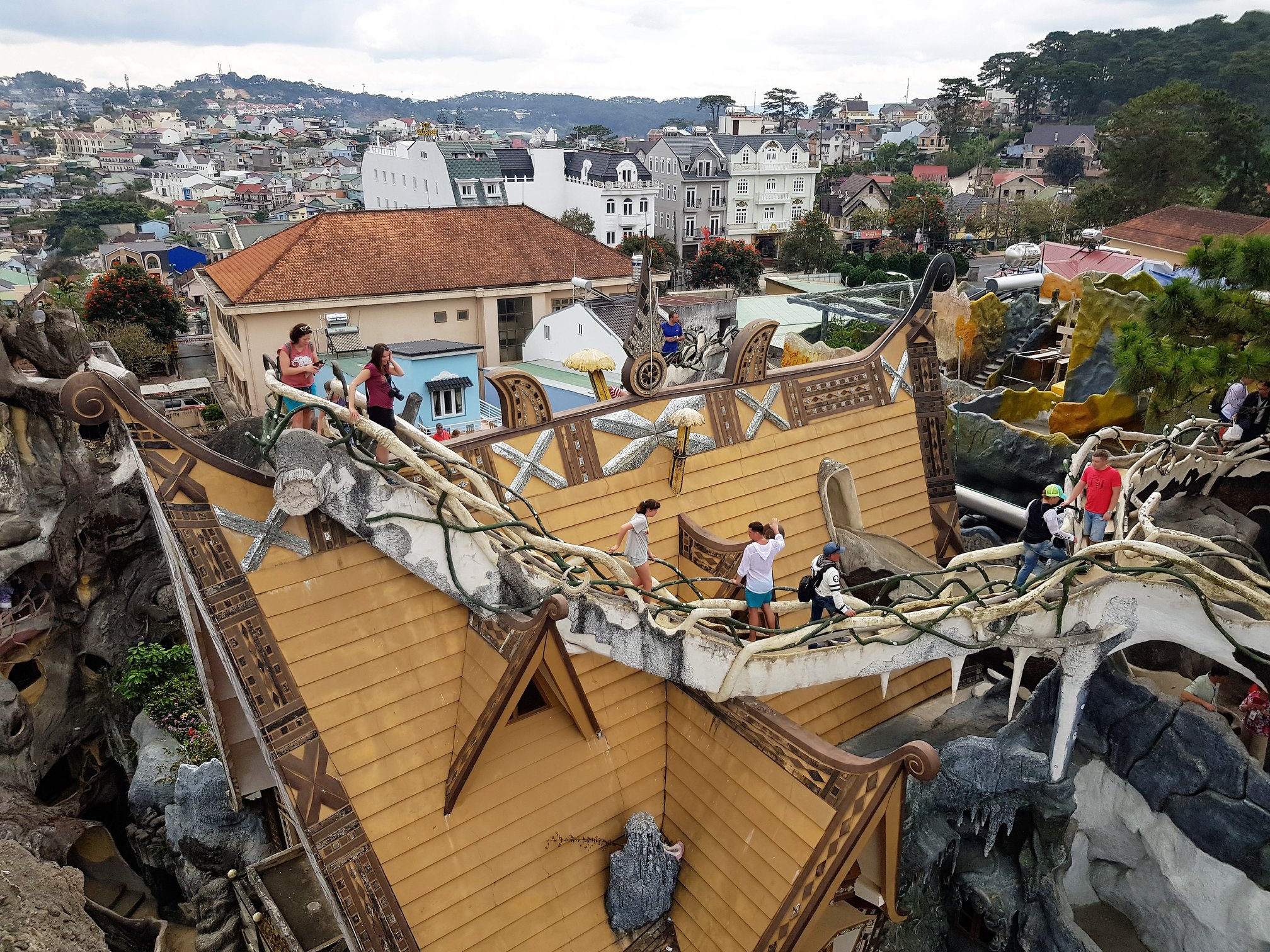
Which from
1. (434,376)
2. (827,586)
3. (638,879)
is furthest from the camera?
(434,376)

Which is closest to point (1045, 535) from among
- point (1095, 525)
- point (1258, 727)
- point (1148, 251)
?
point (1095, 525)

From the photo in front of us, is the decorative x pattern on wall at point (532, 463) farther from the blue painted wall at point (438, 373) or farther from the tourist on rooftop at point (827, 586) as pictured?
the blue painted wall at point (438, 373)

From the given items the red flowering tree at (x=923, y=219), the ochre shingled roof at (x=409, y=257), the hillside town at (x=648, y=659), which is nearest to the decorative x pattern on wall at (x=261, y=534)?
the hillside town at (x=648, y=659)

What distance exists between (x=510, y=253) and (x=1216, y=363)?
3114 cm

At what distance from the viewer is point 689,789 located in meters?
10.2

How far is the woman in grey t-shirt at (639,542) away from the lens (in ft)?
33.2

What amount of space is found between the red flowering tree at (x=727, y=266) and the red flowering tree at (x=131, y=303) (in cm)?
3508

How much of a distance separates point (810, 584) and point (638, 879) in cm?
389

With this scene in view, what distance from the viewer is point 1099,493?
38.6 feet


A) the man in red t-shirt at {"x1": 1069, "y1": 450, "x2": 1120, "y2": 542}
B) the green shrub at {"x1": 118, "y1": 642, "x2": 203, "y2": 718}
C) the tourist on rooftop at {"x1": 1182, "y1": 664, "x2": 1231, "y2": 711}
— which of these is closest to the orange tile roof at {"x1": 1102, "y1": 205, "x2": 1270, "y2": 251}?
the tourist on rooftop at {"x1": 1182, "y1": 664, "x2": 1231, "y2": 711}

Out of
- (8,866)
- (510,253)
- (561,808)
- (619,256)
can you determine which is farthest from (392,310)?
(561,808)

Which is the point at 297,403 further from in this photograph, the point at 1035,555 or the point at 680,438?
the point at 1035,555

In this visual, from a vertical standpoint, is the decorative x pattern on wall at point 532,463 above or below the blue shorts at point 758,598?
above

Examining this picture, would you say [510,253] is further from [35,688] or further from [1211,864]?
[1211,864]
